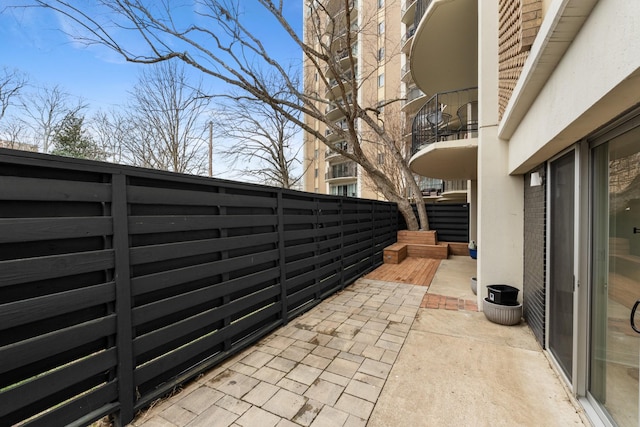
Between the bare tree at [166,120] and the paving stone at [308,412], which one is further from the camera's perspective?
the bare tree at [166,120]

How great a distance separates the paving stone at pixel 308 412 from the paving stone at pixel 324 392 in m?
0.05

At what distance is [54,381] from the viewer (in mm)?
1529

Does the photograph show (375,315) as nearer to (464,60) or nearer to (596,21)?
(596,21)

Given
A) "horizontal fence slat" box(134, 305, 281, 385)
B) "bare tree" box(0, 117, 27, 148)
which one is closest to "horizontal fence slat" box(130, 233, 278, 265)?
"horizontal fence slat" box(134, 305, 281, 385)

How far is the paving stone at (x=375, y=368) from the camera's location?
2.39 metres

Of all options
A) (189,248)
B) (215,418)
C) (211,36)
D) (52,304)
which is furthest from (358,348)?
(211,36)

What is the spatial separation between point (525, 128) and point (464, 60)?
4.49 meters

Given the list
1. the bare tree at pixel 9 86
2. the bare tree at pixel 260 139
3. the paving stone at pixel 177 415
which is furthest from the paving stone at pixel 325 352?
the bare tree at pixel 9 86

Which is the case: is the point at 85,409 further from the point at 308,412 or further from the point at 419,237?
the point at 419,237

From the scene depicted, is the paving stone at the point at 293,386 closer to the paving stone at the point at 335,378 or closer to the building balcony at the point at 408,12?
the paving stone at the point at 335,378

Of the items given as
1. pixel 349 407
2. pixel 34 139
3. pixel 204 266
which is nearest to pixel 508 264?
pixel 349 407

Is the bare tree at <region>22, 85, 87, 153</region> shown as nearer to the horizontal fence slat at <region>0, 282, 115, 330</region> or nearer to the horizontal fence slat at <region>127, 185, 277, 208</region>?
the horizontal fence slat at <region>127, 185, 277, 208</region>

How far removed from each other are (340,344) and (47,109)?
→ 627 inches

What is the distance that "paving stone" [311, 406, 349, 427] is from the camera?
1.82m
